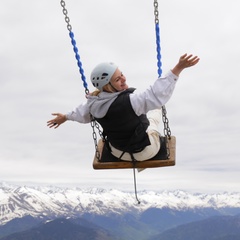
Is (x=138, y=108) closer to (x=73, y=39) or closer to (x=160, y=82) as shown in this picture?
(x=160, y=82)

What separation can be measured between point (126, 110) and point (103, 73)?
2.38 feet

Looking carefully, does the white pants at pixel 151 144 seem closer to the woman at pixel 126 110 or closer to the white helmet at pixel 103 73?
the woman at pixel 126 110

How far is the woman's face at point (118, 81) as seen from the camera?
276 inches

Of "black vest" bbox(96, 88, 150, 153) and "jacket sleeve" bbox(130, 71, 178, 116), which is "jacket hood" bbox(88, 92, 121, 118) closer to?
"black vest" bbox(96, 88, 150, 153)

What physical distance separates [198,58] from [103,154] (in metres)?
3.20

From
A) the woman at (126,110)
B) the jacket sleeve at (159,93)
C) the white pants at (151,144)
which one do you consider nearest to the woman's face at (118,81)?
the woman at (126,110)

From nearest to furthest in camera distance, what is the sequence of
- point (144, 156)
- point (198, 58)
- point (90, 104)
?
point (198, 58) < point (90, 104) < point (144, 156)

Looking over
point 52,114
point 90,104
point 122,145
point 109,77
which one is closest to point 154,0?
point 109,77

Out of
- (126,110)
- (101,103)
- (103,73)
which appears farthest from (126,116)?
(103,73)

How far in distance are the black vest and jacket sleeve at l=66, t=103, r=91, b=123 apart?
34 centimetres

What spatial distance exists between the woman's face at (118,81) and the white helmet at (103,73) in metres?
0.08

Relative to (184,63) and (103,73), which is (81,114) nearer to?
(103,73)

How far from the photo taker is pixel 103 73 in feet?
22.8

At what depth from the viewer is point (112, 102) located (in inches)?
286
